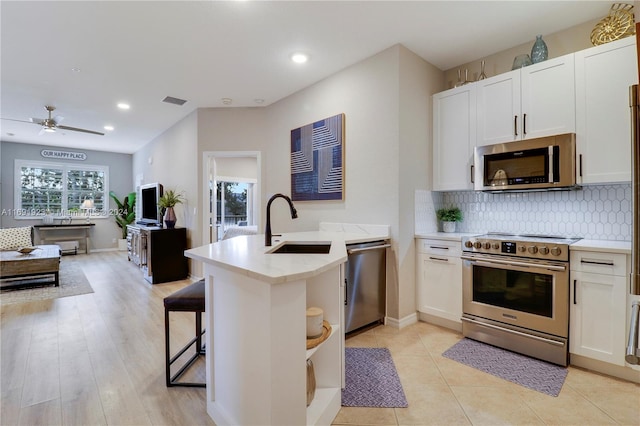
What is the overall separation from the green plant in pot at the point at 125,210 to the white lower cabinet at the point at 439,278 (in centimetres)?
808

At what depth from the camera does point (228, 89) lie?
405 cm

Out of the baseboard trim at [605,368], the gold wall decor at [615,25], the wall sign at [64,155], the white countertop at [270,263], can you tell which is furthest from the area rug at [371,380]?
the wall sign at [64,155]

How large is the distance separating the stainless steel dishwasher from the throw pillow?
20.3 ft

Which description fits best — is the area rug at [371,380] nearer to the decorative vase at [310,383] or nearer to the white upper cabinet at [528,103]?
the decorative vase at [310,383]

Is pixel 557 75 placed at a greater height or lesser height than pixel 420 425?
greater

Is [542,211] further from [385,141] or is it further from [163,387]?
[163,387]

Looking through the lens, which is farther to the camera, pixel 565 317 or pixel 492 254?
pixel 492 254

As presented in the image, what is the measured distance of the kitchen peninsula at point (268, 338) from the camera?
1272mm

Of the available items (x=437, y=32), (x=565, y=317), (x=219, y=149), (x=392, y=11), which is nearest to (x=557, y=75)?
(x=437, y=32)

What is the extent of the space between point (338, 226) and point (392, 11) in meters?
2.10

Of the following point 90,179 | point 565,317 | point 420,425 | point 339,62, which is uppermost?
point 339,62

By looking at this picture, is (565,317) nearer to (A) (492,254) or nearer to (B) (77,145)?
(A) (492,254)

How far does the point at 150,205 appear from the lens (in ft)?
20.7

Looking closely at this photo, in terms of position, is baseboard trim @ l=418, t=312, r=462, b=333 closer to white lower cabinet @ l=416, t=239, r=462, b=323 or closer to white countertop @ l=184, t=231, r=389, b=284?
white lower cabinet @ l=416, t=239, r=462, b=323
